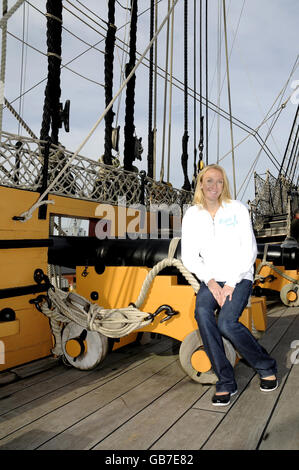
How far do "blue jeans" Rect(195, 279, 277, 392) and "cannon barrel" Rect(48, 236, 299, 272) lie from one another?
620 millimetres

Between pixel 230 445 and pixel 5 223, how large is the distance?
1.75m

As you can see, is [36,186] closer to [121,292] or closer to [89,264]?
[89,264]

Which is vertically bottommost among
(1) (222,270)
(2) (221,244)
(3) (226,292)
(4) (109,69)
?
(3) (226,292)

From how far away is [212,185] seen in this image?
2193 mm

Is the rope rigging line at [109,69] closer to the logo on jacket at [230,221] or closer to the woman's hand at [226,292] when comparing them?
the logo on jacket at [230,221]

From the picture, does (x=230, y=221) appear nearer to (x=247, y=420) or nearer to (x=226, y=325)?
(x=226, y=325)

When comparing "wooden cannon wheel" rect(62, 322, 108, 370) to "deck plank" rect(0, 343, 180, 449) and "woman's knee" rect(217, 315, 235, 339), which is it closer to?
"deck plank" rect(0, 343, 180, 449)

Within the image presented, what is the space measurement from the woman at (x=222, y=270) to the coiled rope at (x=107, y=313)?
218 millimetres

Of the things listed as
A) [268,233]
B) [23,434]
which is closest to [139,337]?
[23,434]

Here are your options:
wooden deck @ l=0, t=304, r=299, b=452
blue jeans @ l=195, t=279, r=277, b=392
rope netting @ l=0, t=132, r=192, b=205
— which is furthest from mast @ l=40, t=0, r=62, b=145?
blue jeans @ l=195, t=279, r=277, b=392

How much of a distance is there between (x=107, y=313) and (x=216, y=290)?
73cm

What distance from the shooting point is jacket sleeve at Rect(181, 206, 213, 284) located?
A: 7.07ft

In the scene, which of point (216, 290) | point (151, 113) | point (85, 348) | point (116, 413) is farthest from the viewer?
point (151, 113)

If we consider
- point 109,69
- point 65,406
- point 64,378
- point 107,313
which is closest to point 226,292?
point 107,313
